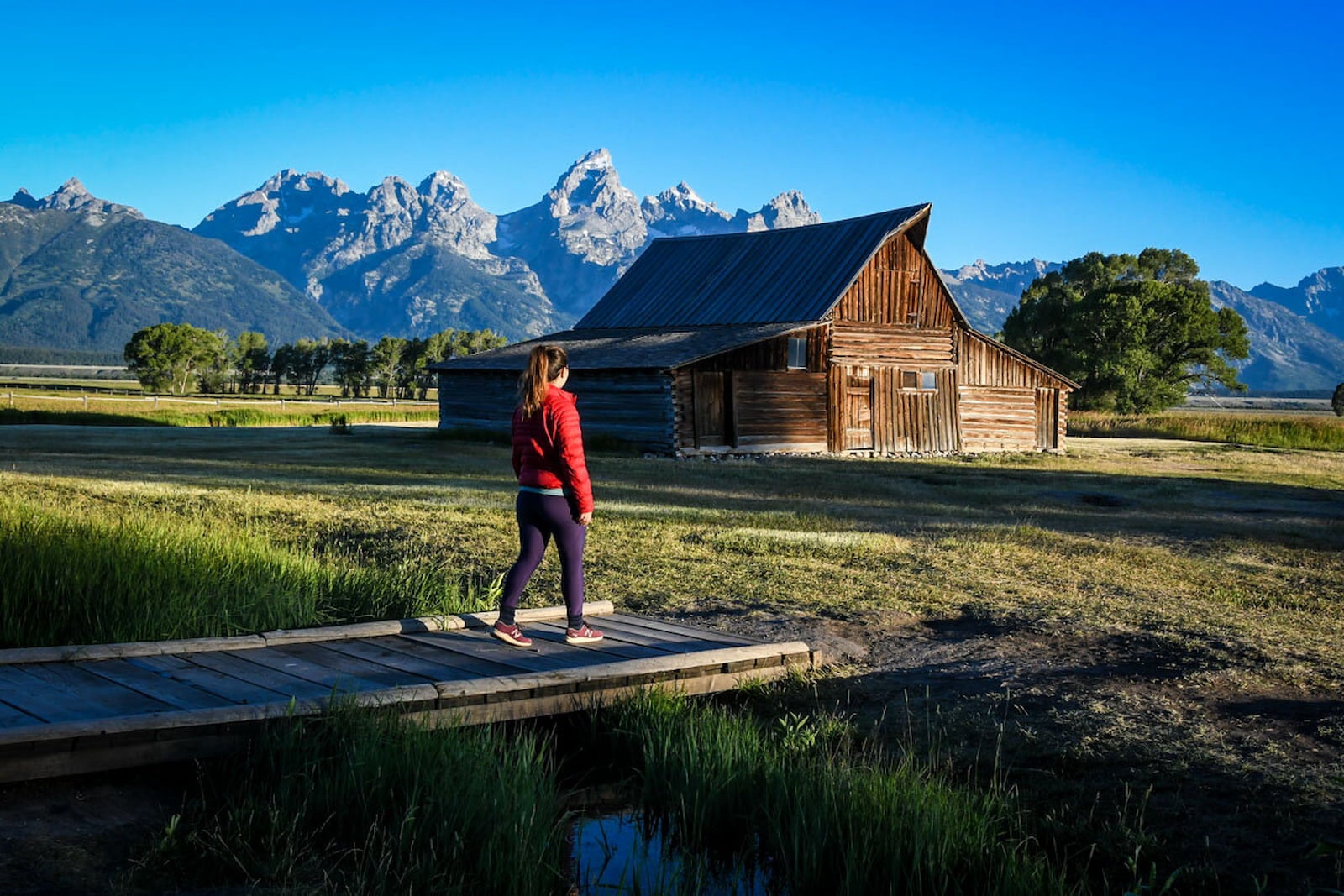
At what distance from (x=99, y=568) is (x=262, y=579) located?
1098mm

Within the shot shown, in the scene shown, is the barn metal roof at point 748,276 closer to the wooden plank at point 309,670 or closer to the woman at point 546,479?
the woman at point 546,479

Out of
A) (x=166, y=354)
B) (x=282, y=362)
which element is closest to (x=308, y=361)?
(x=282, y=362)

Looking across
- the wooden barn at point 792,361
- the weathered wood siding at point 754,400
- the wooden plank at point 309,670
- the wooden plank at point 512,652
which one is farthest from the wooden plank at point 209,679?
the weathered wood siding at point 754,400

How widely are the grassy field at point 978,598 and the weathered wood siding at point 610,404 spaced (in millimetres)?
9640

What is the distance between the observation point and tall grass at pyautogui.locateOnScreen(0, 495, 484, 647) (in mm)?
7426

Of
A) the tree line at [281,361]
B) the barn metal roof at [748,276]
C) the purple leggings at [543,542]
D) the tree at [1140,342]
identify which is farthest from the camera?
the tree line at [281,361]

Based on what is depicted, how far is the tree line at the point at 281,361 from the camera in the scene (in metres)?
107

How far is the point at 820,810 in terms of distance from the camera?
5.13 metres

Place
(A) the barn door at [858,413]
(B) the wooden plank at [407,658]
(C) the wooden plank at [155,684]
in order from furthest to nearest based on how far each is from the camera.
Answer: (A) the barn door at [858,413] < (B) the wooden plank at [407,658] < (C) the wooden plank at [155,684]

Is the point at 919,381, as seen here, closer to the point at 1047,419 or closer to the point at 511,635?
the point at 1047,419

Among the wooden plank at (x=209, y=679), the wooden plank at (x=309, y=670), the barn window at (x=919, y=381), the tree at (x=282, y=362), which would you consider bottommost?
the wooden plank at (x=309, y=670)

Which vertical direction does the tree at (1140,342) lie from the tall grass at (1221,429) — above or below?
above

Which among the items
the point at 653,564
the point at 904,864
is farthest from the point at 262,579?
the point at 904,864

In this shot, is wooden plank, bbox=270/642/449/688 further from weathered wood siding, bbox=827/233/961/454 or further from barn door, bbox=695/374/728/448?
weathered wood siding, bbox=827/233/961/454
